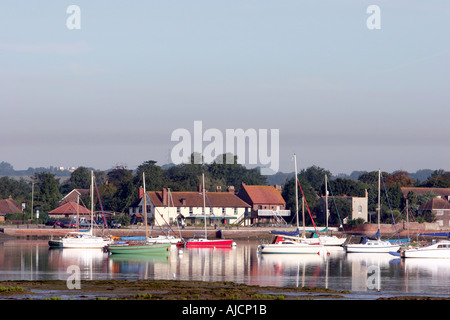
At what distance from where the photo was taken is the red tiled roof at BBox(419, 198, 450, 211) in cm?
13012

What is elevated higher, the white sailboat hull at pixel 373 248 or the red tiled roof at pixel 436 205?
the red tiled roof at pixel 436 205

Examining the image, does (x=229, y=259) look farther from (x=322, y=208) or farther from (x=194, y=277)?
(x=322, y=208)

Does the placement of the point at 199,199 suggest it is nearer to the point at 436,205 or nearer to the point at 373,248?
the point at 436,205

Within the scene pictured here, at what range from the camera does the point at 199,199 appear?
125875 mm

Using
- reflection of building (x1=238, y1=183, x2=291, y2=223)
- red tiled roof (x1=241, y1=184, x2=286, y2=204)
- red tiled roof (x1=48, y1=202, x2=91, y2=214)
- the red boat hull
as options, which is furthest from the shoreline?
red tiled roof (x1=241, y1=184, x2=286, y2=204)

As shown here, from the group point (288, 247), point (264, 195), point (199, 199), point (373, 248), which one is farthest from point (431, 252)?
point (264, 195)

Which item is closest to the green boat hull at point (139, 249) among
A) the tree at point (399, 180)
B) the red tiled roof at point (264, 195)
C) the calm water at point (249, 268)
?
the calm water at point (249, 268)

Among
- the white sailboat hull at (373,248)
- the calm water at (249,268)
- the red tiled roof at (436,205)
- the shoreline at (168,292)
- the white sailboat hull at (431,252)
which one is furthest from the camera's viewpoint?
the red tiled roof at (436,205)

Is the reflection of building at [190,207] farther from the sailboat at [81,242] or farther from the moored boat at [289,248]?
the moored boat at [289,248]

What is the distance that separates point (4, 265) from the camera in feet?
193

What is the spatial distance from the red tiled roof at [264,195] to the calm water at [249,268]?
46380 millimetres

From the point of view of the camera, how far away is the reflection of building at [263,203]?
129m
